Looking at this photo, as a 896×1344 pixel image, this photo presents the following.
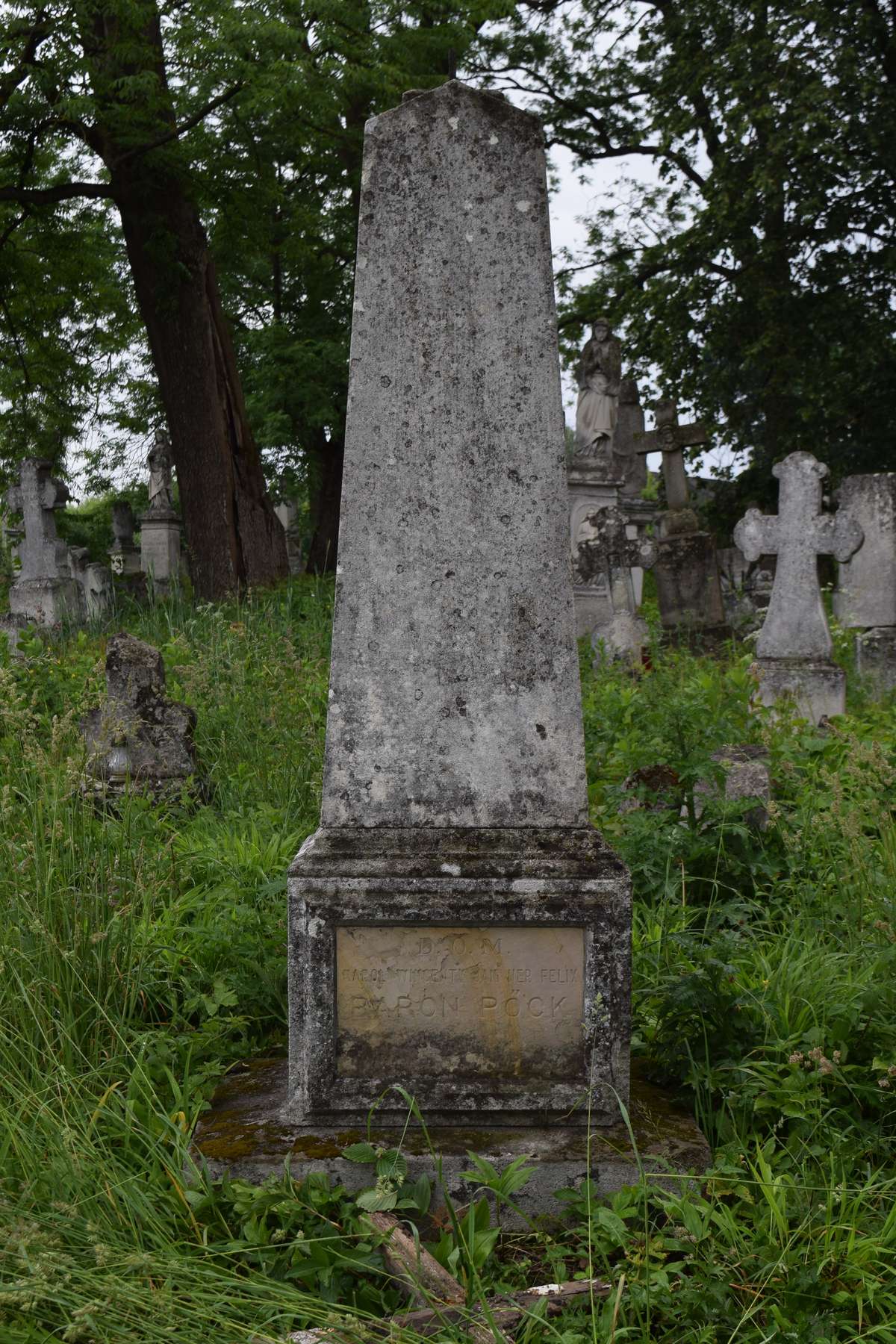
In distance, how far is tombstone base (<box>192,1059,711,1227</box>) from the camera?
2615 millimetres

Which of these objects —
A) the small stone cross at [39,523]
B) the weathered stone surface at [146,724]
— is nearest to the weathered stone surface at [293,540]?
the small stone cross at [39,523]

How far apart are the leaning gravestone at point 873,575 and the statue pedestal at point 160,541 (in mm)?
10472

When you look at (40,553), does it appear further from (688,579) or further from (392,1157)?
(392,1157)

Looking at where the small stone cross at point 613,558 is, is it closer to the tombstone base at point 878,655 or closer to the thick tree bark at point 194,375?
the tombstone base at point 878,655

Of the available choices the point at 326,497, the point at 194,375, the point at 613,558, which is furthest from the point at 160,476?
the point at 613,558

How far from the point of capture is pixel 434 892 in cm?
281

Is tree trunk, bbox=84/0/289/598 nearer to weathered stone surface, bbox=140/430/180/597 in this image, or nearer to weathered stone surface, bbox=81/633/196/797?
weathered stone surface, bbox=140/430/180/597

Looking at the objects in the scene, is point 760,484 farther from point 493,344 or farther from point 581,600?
point 493,344

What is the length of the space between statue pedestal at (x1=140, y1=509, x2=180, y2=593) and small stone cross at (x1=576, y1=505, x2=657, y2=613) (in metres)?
8.14

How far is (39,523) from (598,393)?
362 inches

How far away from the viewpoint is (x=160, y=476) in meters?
18.4

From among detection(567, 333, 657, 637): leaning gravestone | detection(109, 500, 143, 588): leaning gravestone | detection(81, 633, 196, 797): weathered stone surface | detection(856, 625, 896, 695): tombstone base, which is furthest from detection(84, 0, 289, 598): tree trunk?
detection(109, 500, 143, 588): leaning gravestone

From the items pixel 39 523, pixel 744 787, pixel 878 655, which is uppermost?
pixel 39 523

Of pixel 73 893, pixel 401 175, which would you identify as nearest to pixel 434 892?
pixel 73 893
